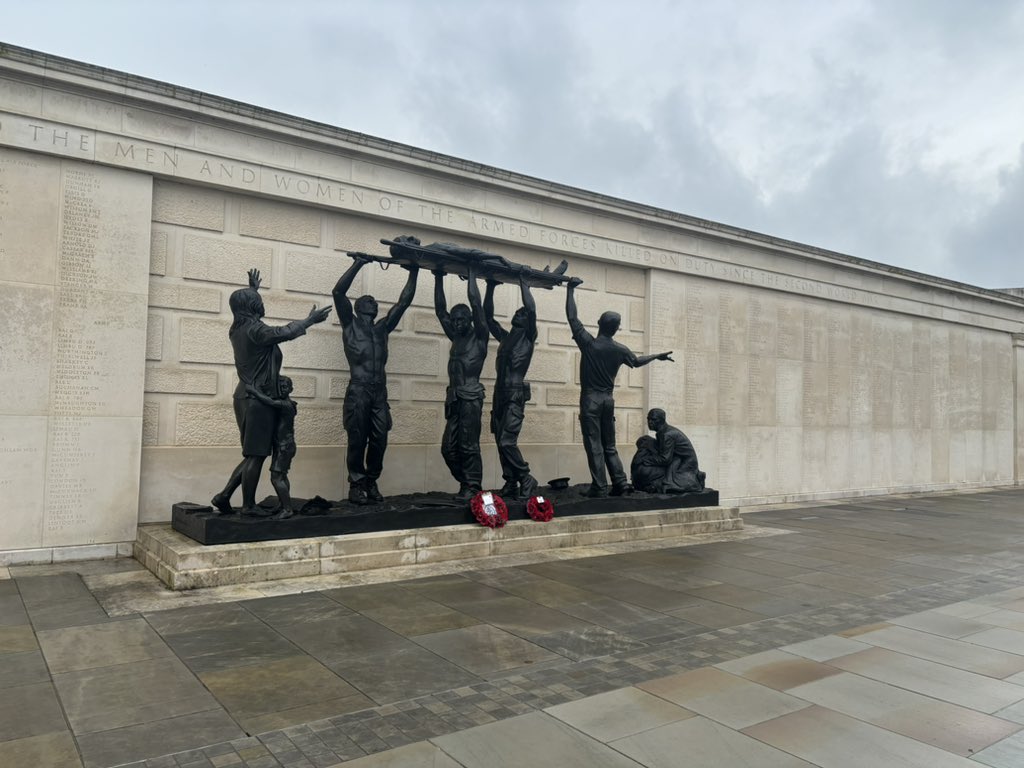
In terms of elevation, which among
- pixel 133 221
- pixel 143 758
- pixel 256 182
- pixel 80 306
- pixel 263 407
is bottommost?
pixel 143 758

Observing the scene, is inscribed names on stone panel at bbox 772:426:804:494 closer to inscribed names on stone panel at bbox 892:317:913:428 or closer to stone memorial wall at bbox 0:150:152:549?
inscribed names on stone panel at bbox 892:317:913:428

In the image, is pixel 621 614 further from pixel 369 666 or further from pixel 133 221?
pixel 133 221

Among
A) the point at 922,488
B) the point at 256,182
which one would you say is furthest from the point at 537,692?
the point at 922,488

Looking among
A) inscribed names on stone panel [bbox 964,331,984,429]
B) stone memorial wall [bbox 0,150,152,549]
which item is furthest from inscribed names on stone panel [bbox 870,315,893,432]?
stone memorial wall [bbox 0,150,152,549]

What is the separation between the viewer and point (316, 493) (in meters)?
10.9

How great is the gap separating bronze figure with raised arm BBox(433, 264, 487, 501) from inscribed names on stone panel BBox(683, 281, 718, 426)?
627 cm

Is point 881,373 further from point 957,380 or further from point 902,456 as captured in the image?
point 957,380

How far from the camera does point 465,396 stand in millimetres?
10117

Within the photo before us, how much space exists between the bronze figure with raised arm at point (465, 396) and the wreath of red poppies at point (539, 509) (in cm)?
72

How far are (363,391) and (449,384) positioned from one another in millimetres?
1416

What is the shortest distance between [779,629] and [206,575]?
530 cm

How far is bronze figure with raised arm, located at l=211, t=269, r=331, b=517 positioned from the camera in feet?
27.0

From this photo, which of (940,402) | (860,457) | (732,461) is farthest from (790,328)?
(940,402)

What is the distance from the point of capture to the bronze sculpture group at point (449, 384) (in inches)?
328
